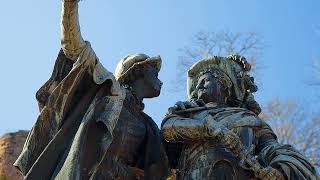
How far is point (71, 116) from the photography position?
5965 mm

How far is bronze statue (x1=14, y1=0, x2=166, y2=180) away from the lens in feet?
18.8

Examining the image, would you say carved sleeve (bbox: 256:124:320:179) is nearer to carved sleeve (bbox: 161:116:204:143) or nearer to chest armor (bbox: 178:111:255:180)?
chest armor (bbox: 178:111:255:180)

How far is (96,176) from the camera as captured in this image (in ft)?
18.7

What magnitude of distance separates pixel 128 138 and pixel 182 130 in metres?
0.42

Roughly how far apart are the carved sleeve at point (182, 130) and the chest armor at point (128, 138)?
0.19 metres

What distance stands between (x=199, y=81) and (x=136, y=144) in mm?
1008

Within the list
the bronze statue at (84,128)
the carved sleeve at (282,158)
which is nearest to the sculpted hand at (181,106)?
the bronze statue at (84,128)

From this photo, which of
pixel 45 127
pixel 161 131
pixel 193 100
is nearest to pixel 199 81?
pixel 193 100

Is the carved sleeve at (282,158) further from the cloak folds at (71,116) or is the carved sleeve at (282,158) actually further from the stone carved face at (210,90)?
the cloak folds at (71,116)

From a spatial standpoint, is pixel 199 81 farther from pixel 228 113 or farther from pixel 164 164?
pixel 164 164

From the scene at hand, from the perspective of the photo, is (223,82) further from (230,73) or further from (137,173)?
(137,173)

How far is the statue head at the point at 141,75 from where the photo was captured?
654cm

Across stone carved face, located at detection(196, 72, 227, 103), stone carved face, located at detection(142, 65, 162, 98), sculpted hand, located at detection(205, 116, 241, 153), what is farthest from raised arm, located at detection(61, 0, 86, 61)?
stone carved face, located at detection(196, 72, 227, 103)

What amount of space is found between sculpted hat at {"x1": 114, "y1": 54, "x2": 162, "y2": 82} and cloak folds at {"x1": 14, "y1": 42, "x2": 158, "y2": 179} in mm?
424
